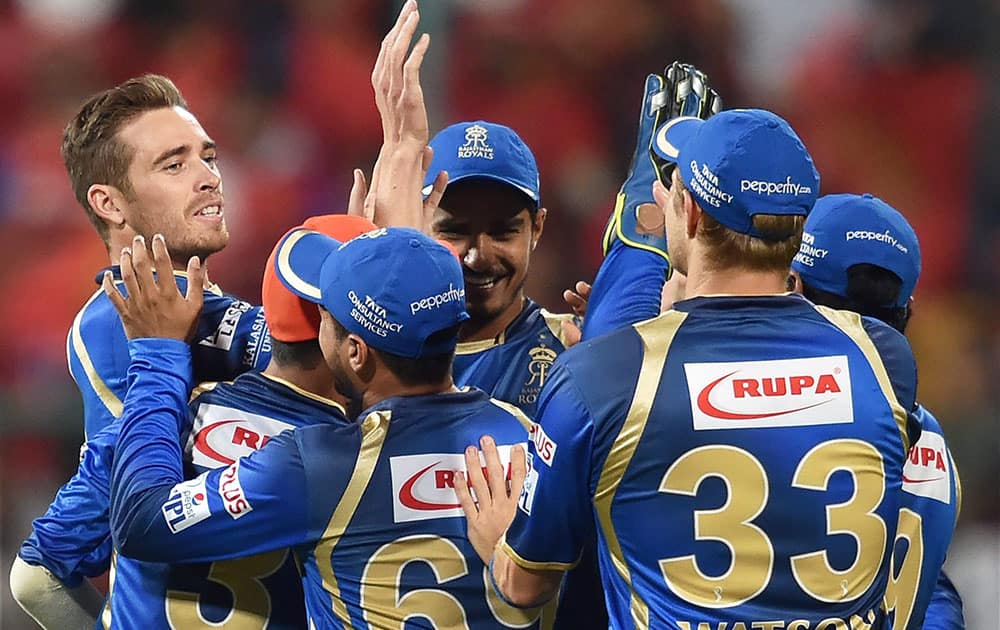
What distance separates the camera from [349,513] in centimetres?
276

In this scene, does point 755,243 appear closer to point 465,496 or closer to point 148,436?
point 465,496

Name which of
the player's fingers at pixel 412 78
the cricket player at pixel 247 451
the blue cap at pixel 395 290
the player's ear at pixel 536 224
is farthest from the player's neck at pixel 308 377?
the player's ear at pixel 536 224

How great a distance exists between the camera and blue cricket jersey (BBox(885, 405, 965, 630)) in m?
3.25

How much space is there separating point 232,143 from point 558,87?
1.83 metres

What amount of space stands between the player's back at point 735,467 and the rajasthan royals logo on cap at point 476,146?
1.24 m

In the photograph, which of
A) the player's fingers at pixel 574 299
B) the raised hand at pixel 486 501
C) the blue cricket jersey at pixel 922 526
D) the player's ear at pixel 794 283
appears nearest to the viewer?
the raised hand at pixel 486 501

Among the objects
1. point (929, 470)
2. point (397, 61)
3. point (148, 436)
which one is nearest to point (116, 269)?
point (148, 436)

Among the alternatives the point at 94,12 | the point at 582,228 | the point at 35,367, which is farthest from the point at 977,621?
the point at 94,12

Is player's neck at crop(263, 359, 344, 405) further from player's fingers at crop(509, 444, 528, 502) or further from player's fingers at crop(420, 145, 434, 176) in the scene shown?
player's fingers at crop(420, 145, 434, 176)

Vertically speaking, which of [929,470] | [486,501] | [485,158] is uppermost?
[485,158]

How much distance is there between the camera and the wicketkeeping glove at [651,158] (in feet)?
11.9

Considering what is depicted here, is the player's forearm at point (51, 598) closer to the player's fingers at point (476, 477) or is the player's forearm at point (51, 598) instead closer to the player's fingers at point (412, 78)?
the player's fingers at point (476, 477)

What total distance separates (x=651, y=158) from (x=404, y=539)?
53.7 inches

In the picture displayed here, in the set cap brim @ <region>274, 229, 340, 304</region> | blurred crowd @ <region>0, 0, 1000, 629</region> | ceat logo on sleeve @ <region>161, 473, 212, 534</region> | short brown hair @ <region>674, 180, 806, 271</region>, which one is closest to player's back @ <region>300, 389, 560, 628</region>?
ceat logo on sleeve @ <region>161, 473, 212, 534</region>
